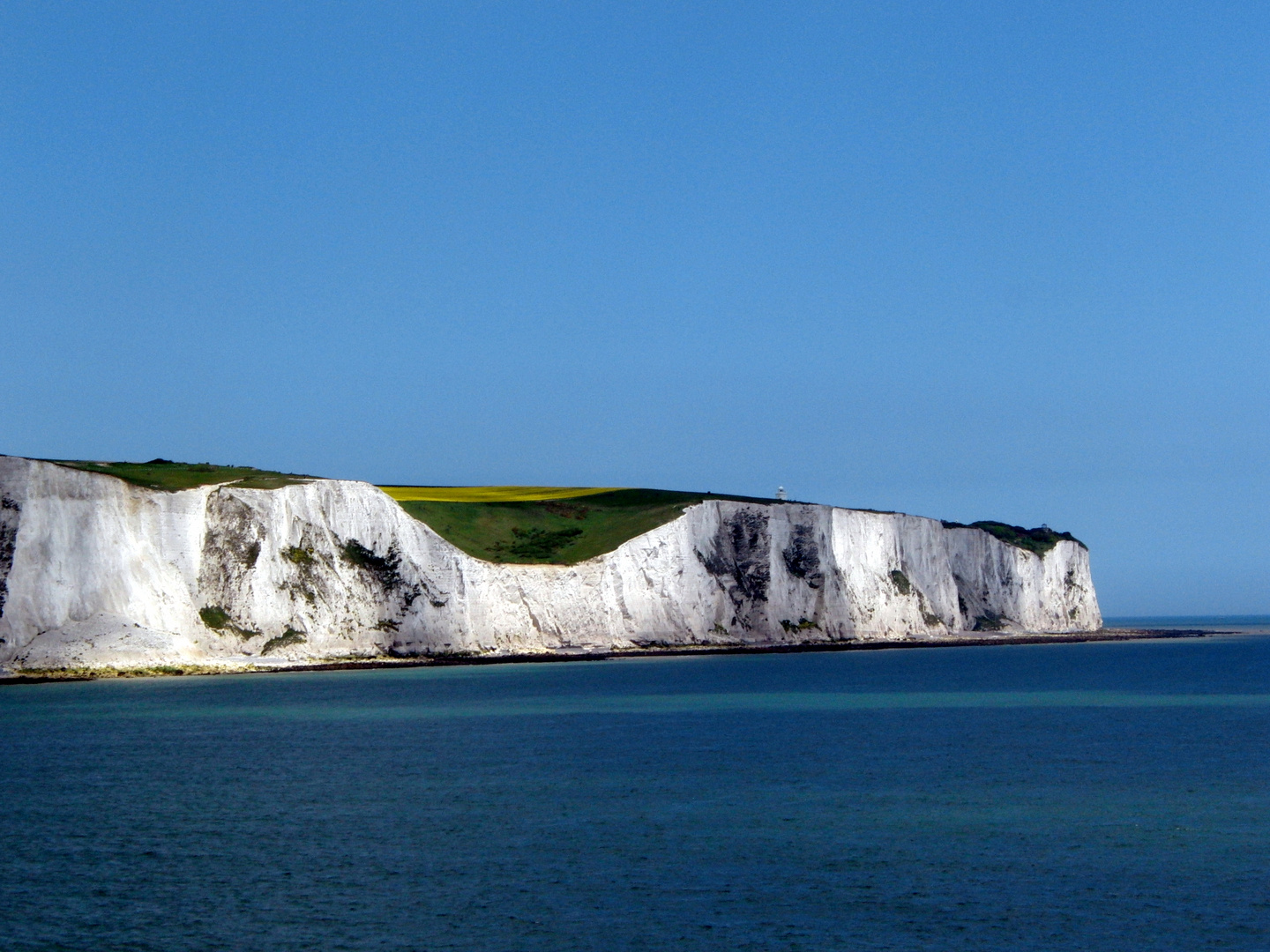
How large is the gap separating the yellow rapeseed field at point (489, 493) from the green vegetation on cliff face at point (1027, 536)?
31724 millimetres

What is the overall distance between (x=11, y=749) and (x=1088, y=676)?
4475cm

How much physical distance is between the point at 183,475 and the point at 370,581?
31.7 feet

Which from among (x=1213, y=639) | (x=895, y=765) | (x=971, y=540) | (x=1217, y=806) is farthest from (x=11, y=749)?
(x=1213, y=639)

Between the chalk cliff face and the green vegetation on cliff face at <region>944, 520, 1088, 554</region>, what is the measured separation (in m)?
16.4

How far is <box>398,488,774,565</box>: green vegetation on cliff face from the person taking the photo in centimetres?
7619

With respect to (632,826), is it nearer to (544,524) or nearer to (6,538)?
(6,538)

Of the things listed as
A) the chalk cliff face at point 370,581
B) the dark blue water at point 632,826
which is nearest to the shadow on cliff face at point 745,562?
the chalk cliff face at point 370,581

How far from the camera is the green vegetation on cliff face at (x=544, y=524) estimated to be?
250 feet

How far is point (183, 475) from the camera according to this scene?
63438 mm

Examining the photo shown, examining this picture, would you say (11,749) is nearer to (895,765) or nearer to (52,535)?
(895,765)

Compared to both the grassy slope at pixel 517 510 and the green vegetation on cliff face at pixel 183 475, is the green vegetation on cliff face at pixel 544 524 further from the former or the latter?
the green vegetation on cliff face at pixel 183 475

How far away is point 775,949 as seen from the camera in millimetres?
14586

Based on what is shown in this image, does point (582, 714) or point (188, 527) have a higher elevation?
point (188, 527)

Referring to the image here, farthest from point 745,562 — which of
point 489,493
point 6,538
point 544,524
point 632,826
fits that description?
point 632,826
